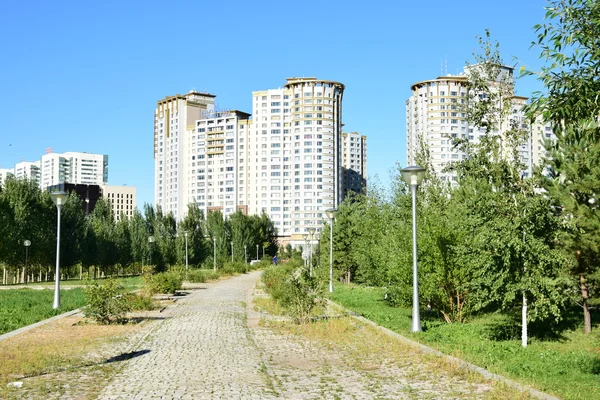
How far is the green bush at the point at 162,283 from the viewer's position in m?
29.6

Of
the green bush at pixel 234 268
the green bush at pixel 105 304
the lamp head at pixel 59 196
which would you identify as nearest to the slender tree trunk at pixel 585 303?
the green bush at pixel 105 304

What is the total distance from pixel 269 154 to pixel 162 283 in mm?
102329

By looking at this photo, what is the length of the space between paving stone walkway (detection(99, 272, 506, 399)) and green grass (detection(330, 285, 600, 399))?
3.26ft

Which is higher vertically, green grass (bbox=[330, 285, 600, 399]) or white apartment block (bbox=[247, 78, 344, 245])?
white apartment block (bbox=[247, 78, 344, 245])

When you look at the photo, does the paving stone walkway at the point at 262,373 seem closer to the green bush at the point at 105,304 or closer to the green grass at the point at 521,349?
the green grass at the point at 521,349

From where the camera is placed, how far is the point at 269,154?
132 metres

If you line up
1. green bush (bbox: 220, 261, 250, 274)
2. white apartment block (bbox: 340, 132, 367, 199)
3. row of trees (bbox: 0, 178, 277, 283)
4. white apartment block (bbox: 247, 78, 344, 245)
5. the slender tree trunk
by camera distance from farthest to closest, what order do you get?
white apartment block (bbox: 340, 132, 367, 199), white apartment block (bbox: 247, 78, 344, 245), green bush (bbox: 220, 261, 250, 274), row of trees (bbox: 0, 178, 277, 283), the slender tree trunk

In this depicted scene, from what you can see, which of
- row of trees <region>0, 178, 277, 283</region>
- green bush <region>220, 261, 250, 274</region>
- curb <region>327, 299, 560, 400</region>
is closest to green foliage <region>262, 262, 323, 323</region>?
curb <region>327, 299, 560, 400</region>

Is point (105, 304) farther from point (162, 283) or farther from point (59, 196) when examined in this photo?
point (162, 283)

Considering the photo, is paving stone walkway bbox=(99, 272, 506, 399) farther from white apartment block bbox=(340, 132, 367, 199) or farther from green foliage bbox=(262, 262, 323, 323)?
white apartment block bbox=(340, 132, 367, 199)

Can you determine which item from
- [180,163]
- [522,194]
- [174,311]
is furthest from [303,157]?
[522,194]

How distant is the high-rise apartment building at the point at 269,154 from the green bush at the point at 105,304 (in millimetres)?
105732

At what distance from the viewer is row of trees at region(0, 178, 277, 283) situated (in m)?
52.8

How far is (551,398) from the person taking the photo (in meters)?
7.22
